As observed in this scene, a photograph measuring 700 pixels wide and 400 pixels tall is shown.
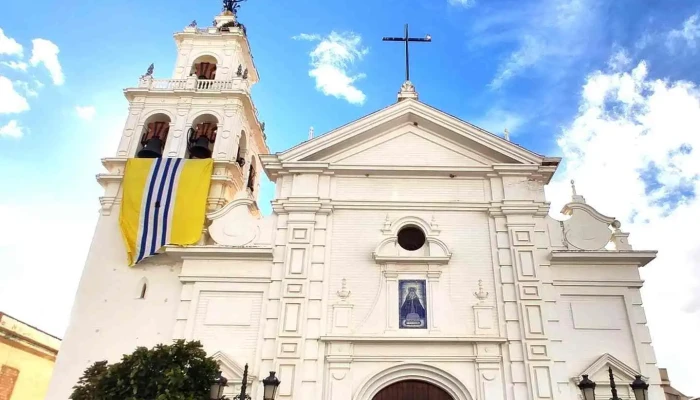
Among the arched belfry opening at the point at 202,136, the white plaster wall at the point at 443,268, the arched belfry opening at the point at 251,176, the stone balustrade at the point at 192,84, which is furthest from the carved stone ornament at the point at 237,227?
the stone balustrade at the point at 192,84

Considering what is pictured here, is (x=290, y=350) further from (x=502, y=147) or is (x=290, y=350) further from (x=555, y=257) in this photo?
(x=502, y=147)

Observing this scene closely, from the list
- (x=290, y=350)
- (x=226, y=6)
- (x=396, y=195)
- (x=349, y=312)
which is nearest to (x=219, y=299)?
(x=290, y=350)

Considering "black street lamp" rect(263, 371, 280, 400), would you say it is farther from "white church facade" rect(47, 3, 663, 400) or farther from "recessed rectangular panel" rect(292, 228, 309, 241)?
"recessed rectangular panel" rect(292, 228, 309, 241)

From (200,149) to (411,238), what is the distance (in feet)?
27.8

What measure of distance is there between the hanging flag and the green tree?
529 centimetres

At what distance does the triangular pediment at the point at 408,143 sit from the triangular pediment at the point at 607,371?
19.9ft

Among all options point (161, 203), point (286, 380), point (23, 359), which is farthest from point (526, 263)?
point (23, 359)

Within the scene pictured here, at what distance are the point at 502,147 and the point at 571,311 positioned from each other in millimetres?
5232

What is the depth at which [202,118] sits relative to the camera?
20.7m

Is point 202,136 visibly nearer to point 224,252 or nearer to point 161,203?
point 161,203

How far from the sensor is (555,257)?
49.5 ft

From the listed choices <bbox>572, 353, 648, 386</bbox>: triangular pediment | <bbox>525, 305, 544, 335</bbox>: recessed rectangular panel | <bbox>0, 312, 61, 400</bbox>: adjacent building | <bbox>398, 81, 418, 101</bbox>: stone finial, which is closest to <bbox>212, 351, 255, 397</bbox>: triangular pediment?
<bbox>525, 305, 544, 335</bbox>: recessed rectangular panel

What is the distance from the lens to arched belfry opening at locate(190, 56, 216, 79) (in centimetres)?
2284

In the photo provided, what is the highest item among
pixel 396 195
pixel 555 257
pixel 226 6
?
pixel 226 6
